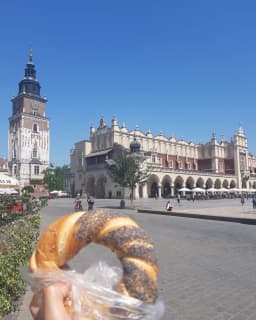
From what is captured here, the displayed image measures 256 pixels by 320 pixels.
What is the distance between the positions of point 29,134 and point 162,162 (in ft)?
129

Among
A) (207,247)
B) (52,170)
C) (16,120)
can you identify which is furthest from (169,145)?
(207,247)

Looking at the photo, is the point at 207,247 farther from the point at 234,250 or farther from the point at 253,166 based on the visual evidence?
the point at 253,166

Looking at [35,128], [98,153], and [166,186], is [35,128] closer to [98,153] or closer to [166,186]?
[98,153]

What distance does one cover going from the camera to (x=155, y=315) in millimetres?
1543

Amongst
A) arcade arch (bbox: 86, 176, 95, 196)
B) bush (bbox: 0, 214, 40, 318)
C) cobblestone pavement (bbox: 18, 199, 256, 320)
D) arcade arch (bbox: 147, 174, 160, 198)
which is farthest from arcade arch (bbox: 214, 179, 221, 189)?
bush (bbox: 0, 214, 40, 318)

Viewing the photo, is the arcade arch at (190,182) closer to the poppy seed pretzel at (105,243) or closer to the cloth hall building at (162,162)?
the cloth hall building at (162,162)

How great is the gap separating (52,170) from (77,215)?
72.2 metres

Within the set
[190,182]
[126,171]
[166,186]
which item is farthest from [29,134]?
[126,171]

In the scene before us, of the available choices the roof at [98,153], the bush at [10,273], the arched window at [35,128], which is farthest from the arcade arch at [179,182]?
the bush at [10,273]

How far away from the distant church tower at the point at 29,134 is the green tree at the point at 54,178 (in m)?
8.50

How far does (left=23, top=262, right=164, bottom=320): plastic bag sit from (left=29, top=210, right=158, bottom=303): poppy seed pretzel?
0.07 m

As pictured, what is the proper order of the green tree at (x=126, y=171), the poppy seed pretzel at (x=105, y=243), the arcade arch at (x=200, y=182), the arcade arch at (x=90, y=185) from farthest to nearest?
the arcade arch at (x=200, y=182) → the arcade arch at (x=90, y=185) → the green tree at (x=126, y=171) → the poppy seed pretzel at (x=105, y=243)

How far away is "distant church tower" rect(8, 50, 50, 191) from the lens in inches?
3034

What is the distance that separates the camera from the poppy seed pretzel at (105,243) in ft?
5.38
